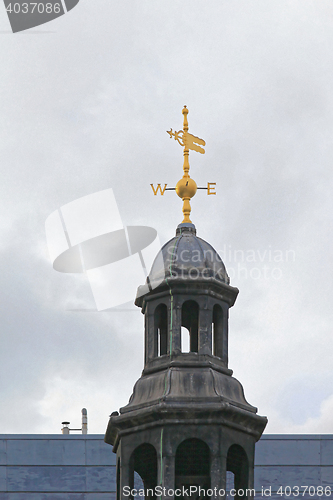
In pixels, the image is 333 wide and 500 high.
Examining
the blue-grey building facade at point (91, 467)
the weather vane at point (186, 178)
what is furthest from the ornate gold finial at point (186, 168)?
the blue-grey building facade at point (91, 467)

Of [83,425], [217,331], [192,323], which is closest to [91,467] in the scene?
[83,425]

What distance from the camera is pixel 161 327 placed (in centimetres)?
4741

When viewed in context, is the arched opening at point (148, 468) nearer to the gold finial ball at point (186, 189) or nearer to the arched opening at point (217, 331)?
the arched opening at point (217, 331)

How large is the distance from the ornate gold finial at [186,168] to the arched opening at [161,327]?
12.5 ft

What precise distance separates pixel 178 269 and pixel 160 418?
5332mm

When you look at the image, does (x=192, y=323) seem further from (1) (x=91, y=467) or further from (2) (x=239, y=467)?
(1) (x=91, y=467)

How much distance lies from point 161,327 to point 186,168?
A: 6058mm

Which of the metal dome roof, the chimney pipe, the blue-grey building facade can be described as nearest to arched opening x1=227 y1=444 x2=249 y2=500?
the metal dome roof

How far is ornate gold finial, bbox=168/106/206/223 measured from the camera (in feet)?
163

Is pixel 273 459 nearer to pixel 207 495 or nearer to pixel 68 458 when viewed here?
pixel 68 458

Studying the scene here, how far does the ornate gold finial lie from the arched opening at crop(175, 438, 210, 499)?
8139mm

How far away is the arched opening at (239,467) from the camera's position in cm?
4538

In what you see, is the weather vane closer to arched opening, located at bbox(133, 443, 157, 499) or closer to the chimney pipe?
arched opening, located at bbox(133, 443, 157, 499)

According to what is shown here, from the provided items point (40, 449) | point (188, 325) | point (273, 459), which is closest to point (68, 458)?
point (40, 449)
